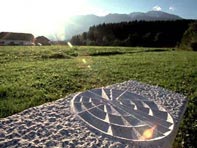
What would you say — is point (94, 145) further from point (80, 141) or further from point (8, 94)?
point (8, 94)

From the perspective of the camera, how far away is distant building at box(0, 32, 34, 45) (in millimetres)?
67438

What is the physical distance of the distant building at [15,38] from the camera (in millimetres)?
67438

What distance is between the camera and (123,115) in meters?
6.69

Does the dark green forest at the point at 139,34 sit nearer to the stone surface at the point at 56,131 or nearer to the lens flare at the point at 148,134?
the lens flare at the point at 148,134

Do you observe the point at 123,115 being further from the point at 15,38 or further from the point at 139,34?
the point at 139,34

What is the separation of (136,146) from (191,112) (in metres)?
4.39

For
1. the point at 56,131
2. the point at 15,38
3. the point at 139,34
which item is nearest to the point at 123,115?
the point at 56,131

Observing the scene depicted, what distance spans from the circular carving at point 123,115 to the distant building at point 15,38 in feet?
208

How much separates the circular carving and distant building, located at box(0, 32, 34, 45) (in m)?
63.5

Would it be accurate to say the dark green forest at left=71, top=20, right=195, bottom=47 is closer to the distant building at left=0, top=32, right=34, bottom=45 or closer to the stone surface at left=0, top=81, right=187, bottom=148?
the distant building at left=0, top=32, right=34, bottom=45

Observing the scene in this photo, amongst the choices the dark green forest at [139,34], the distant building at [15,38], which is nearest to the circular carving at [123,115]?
the dark green forest at [139,34]

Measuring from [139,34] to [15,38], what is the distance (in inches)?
1392

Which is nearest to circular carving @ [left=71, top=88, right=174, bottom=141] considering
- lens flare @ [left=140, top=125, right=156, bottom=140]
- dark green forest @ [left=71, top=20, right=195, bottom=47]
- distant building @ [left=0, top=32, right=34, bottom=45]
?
lens flare @ [left=140, top=125, right=156, bottom=140]

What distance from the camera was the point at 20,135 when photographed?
505cm
